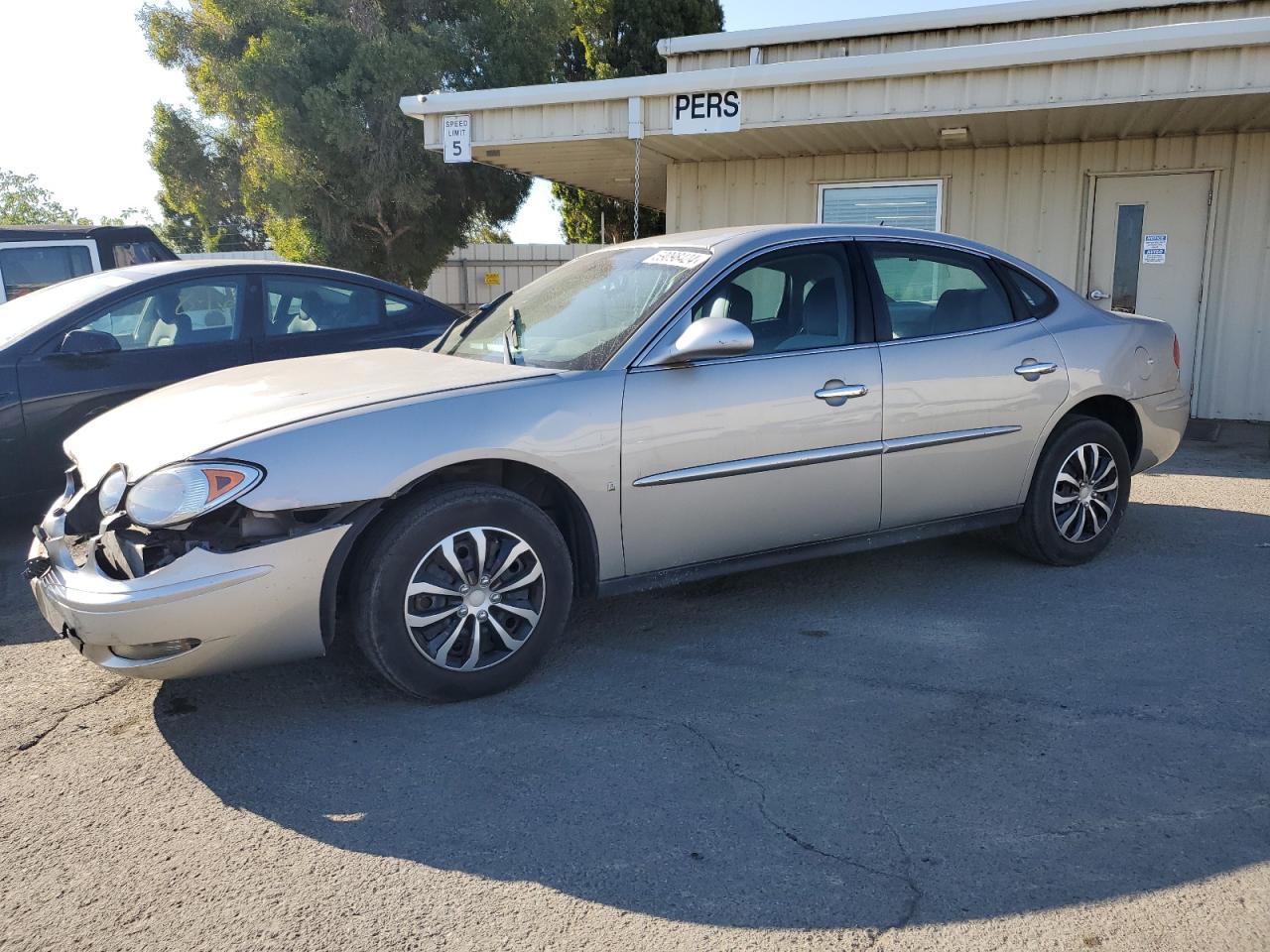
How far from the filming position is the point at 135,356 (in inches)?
230

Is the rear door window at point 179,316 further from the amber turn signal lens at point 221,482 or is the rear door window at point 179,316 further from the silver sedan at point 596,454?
the amber turn signal lens at point 221,482

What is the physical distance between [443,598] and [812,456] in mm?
1613

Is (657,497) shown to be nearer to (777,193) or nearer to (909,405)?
(909,405)

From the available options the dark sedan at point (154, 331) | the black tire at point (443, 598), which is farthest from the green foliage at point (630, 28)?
the black tire at point (443, 598)

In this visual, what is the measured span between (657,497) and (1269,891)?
7.24ft

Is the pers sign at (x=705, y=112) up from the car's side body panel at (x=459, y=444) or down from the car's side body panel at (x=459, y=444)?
up

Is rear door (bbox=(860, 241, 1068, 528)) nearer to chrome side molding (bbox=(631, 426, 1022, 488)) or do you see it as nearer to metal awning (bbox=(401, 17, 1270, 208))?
chrome side molding (bbox=(631, 426, 1022, 488))

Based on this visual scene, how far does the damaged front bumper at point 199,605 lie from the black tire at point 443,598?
→ 0.52 ft

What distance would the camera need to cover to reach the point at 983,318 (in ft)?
16.2

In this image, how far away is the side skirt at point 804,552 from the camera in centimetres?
404

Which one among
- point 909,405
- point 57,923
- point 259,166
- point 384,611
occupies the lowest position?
point 57,923

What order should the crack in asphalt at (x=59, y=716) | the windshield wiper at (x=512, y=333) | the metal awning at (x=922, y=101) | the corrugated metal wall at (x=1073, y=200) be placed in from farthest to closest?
the corrugated metal wall at (x=1073, y=200), the metal awning at (x=922, y=101), the windshield wiper at (x=512, y=333), the crack in asphalt at (x=59, y=716)

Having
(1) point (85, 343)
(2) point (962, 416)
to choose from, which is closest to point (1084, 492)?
(2) point (962, 416)

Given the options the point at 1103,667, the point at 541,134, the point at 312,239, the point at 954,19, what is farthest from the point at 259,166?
the point at 1103,667
